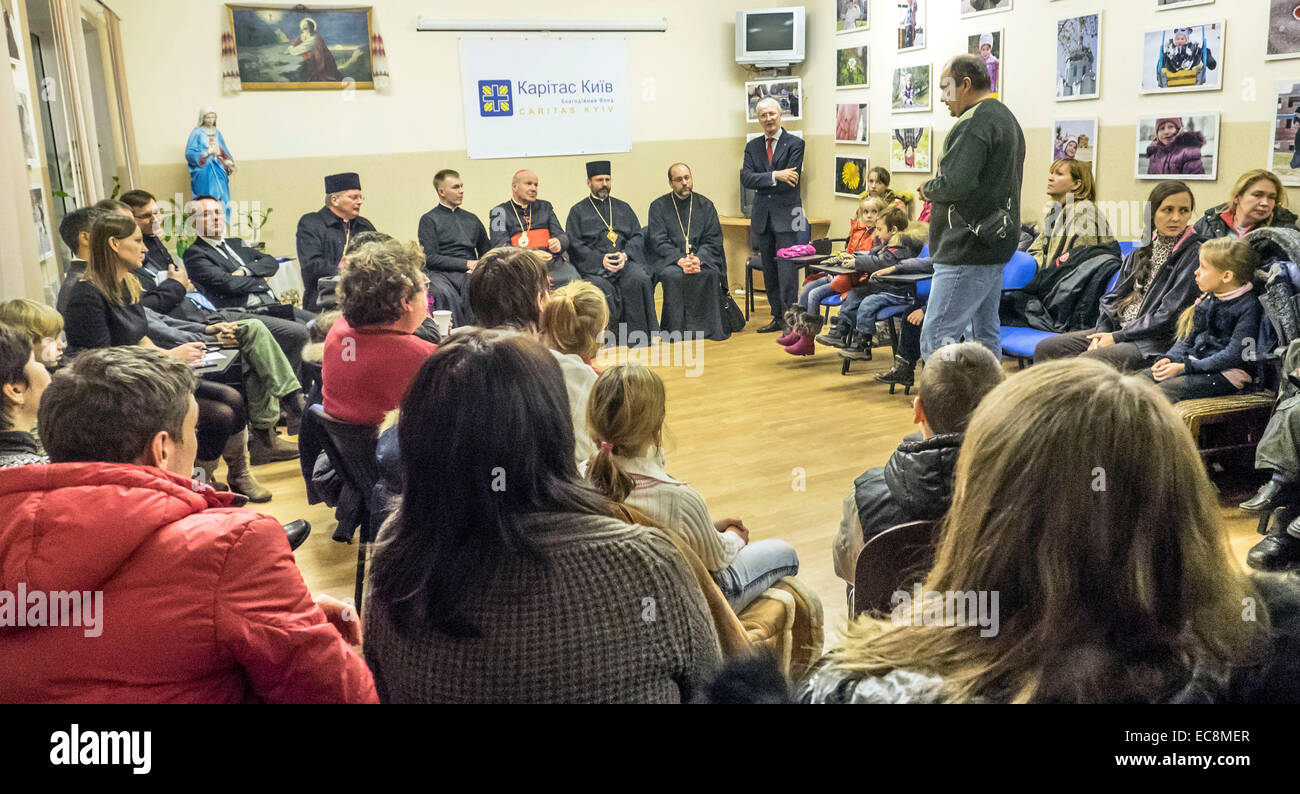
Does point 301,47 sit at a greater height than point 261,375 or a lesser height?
greater

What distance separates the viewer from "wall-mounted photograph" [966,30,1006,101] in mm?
7191

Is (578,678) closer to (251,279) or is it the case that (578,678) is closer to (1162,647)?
(1162,647)

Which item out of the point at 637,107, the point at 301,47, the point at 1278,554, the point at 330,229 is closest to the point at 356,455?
the point at 1278,554

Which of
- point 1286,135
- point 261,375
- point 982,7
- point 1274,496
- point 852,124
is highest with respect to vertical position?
point 982,7

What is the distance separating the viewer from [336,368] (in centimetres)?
295

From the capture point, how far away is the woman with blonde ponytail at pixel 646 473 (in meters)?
2.12

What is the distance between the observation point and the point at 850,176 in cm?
908

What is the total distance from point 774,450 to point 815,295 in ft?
7.23

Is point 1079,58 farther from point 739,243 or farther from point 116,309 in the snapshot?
point 116,309

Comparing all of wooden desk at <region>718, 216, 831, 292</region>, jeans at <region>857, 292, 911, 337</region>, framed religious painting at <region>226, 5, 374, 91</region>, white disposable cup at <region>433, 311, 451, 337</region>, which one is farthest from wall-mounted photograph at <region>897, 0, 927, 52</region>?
white disposable cup at <region>433, 311, 451, 337</region>

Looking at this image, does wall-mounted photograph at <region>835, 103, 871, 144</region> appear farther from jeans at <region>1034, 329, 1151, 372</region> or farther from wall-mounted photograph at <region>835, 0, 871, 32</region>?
jeans at <region>1034, 329, 1151, 372</region>

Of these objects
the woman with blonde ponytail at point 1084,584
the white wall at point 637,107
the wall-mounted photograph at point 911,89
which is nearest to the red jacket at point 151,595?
the woman with blonde ponytail at point 1084,584

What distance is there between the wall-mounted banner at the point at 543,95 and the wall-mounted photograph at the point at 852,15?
78.9 inches
